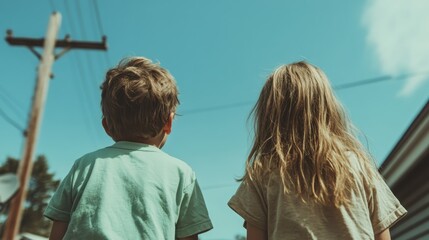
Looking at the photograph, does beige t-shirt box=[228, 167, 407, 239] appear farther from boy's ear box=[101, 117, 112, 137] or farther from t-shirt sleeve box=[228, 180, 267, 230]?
boy's ear box=[101, 117, 112, 137]

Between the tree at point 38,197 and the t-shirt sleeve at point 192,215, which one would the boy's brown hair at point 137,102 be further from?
the tree at point 38,197

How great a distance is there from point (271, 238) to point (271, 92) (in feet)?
2.18

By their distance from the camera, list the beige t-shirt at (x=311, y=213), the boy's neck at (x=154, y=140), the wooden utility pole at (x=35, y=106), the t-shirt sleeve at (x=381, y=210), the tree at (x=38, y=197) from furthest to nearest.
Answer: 1. the tree at (x=38, y=197)
2. the wooden utility pole at (x=35, y=106)
3. the boy's neck at (x=154, y=140)
4. the t-shirt sleeve at (x=381, y=210)
5. the beige t-shirt at (x=311, y=213)

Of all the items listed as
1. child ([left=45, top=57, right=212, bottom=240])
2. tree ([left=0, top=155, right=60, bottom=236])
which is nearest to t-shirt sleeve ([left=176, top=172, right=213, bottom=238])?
child ([left=45, top=57, right=212, bottom=240])

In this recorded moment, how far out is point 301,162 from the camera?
177 cm

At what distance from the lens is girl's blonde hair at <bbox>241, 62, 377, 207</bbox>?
171cm

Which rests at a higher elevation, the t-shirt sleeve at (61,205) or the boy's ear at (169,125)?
the boy's ear at (169,125)

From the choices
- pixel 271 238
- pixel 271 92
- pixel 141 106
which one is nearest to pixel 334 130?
pixel 271 92

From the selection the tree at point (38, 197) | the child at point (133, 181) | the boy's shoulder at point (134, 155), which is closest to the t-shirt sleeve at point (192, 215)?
the child at point (133, 181)

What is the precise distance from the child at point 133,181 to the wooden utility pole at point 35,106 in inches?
281

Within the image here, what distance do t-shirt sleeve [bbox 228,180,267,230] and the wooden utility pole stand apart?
7.46 meters

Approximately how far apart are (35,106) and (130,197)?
760cm

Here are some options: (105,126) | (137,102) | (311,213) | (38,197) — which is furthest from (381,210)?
(38,197)

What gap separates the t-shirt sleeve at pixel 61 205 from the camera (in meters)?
1.79
